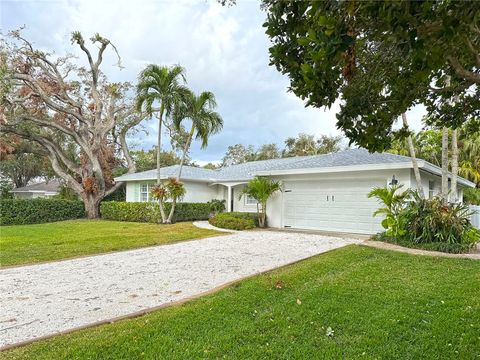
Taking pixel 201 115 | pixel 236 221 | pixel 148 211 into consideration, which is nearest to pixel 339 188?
pixel 236 221

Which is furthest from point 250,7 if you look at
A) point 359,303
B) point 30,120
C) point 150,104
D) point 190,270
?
point 30,120

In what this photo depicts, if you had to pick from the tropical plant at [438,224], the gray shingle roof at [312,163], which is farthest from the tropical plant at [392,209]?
the gray shingle roof at [312,163]

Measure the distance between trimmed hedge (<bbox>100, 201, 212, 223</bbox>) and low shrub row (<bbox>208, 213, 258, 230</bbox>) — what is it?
Answer: 10.1 ft

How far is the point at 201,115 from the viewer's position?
16.1 meters

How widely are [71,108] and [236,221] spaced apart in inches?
644

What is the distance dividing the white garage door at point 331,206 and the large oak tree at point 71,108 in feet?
47.0

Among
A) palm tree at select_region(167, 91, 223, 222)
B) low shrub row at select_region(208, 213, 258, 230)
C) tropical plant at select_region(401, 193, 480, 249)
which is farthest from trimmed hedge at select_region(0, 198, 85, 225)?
tropical plant at select_region(401, 193, 480, 249)

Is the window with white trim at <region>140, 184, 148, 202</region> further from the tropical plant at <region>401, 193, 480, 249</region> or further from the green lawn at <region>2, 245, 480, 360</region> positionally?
the green lawn at <region>2, 245, 480, 360</region>

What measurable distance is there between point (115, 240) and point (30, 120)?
559 inches

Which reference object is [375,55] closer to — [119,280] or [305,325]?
[305,325]

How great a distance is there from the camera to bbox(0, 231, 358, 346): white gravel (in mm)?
4395

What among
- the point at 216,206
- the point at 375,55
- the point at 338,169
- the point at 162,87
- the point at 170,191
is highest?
the point at 162,87

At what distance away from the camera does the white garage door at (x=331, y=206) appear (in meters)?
Result: 12.8

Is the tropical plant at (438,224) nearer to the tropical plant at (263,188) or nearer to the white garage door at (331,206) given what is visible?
the white garage door at (331,206)
